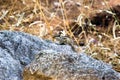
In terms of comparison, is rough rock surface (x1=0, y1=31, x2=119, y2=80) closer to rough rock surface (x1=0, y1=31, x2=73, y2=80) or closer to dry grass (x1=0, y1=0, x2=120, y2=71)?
rough rock surface (x1=0, y1=31, x2=73, y2=80)

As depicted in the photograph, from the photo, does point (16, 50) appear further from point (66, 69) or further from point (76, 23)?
point (76, 23)

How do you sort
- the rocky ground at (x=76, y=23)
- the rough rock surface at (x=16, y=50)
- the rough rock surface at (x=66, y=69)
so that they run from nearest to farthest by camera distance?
the rough rock surface at (x=66, y=69) → the rough rock surface at (x=16, y=50) → the rocky ground at (x=76, y=23)

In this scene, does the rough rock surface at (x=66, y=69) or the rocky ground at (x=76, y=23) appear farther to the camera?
the rocky ground at (x=76, y=23)

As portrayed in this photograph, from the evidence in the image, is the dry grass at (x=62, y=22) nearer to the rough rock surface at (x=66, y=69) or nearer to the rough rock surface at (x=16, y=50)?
the rough rock surface at (x=16, y=50)

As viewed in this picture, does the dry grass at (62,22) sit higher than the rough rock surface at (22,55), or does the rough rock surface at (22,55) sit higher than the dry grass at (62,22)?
the rough rock surface at (22,55)

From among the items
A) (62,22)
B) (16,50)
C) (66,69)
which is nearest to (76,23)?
(62,22)

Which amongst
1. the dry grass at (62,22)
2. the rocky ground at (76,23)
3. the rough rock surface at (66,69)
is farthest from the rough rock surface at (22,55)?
the dry grass at (62,22)

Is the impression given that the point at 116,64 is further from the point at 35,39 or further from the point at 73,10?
the point at 73,10
